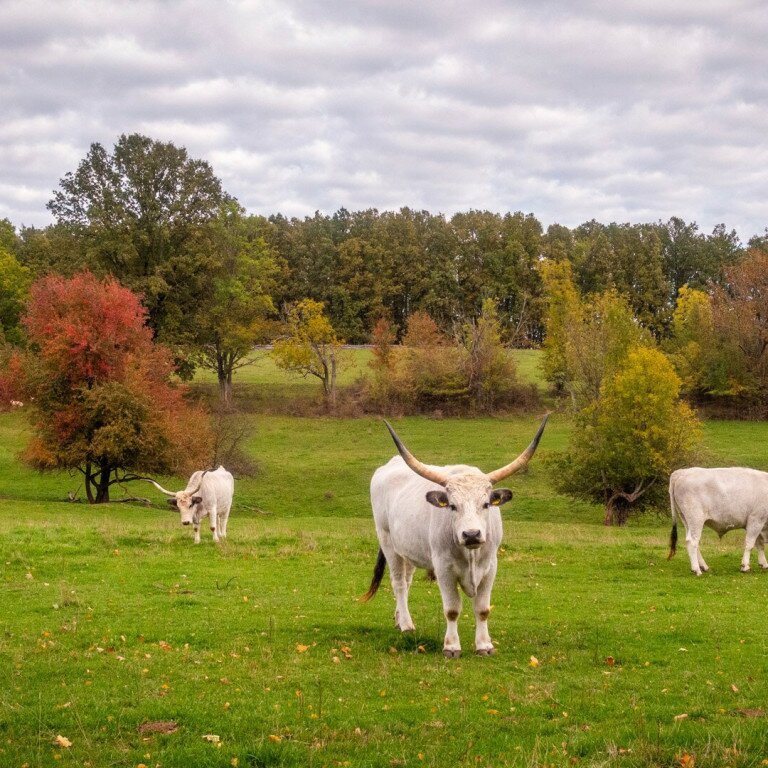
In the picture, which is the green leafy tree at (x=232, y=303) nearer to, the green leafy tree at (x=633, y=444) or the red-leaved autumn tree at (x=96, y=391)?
the red-leaved autumn tree at (x=96, y=391)

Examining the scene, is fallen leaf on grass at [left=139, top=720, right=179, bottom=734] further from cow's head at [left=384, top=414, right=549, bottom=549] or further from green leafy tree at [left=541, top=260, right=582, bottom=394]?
green leafy tree at [left=541, top=260, right=582, bottom=394]

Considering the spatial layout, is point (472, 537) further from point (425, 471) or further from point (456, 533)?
point (425, 471)

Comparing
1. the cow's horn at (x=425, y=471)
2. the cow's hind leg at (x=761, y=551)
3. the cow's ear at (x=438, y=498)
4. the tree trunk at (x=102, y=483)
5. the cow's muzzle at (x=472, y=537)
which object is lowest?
the tree trunk at (x=102, y=483)

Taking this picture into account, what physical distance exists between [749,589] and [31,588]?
12.5 m

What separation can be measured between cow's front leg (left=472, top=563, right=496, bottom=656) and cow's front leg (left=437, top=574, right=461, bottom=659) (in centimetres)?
23

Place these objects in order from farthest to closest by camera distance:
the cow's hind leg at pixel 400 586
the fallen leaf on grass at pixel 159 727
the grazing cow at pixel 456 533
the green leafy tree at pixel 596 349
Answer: the green leafy tree at pixel 596 349 < the cow's hind leg at pixel 400 586 < the grazing cow at pixel 456 533 < the fallen leaf on grass at pixel 159 727

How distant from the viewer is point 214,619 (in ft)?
41.5

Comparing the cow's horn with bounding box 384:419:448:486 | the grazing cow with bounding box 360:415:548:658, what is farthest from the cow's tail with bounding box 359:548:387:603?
the cow's horn with bounding box 384:419:448:486

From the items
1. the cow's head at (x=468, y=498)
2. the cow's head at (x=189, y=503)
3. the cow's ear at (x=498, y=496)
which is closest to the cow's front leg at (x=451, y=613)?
the cow's head at (x=468, y=498)

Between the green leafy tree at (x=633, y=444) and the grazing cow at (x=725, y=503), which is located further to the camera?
the green leafy tree at (x=633, y=444)

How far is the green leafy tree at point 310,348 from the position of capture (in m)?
71.2

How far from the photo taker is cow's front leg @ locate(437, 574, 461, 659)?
34.9 feet

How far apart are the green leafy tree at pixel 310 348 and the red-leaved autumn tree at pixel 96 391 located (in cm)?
3010

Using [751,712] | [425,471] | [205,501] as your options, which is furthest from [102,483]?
[751,712]
